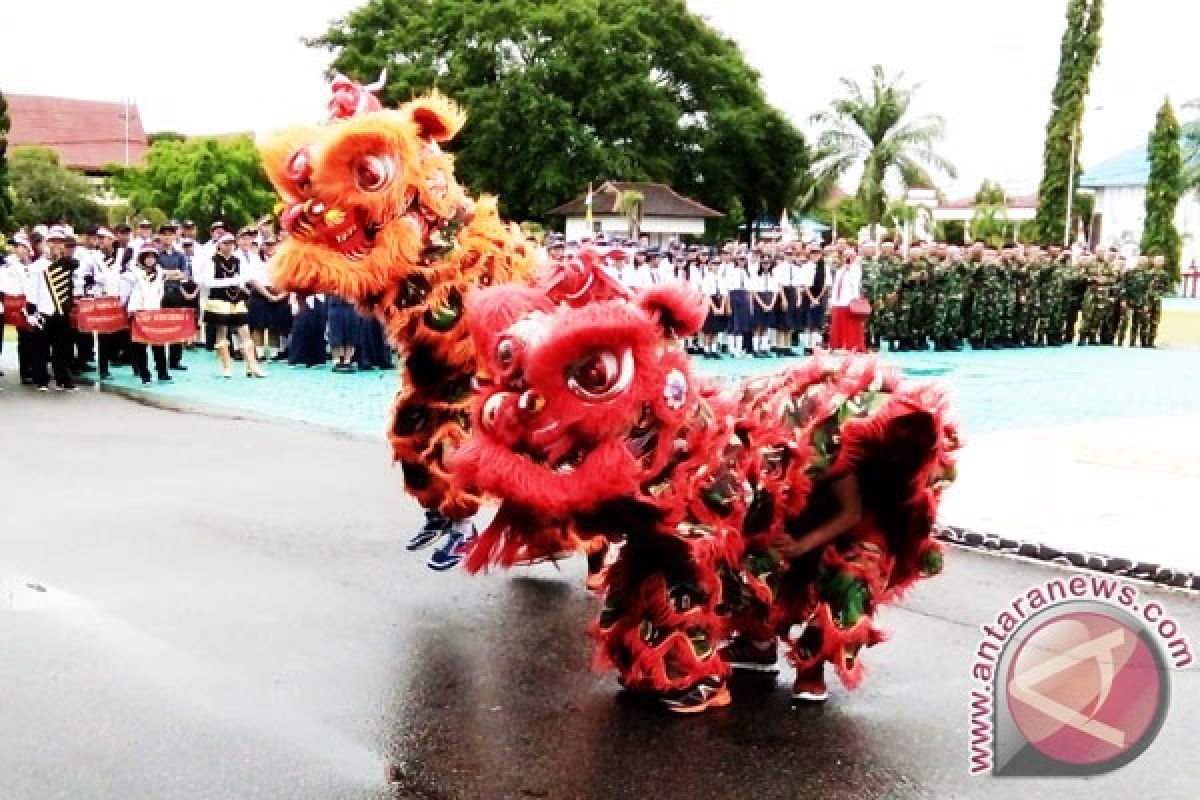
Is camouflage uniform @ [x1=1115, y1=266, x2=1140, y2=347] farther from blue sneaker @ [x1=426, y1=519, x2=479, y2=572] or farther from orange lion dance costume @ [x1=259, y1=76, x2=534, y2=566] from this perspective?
blue sneaker @ [x1=426, y1=519, x2=479, y2=572]

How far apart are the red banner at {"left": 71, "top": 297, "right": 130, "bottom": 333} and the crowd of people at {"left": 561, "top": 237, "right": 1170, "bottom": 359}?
262 inches

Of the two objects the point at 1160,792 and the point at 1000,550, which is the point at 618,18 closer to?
the point at 1000,550

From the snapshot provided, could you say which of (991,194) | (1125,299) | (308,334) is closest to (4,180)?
(308,334)

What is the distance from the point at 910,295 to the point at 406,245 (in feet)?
52.5

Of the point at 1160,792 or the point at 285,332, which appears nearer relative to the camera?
the point at 1160,792

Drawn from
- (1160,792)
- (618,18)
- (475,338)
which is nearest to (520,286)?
(475,338)

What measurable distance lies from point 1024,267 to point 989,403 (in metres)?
9.09

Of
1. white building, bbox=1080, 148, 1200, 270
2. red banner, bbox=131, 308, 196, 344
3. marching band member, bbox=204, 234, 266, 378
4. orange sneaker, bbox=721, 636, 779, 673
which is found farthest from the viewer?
white building, bbox=1080, 148, 1200, 270

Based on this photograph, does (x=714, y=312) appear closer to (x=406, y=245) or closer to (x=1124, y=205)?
(x=406, y=245)

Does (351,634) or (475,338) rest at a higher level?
(475,338)

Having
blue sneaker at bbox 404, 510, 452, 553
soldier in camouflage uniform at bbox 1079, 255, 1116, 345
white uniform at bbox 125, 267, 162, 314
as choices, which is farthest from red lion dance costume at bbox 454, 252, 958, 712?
soldier in camouflage uniform at bbox 1079, 255, 1116, 345

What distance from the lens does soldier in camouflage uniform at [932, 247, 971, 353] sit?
69.9ft

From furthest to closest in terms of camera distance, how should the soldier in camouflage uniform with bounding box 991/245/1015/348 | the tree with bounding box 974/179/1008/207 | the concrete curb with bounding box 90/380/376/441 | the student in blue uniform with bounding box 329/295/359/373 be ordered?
the tree with bounding box 974/179/1008/207 < the soldier in camouflage uniform with bounding box 991/245/1015/348 < the student in blue uniform with bounding box 329/295/359/373 < the concrete curb with bounding box 90/380/376/441

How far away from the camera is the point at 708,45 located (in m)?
43.9
